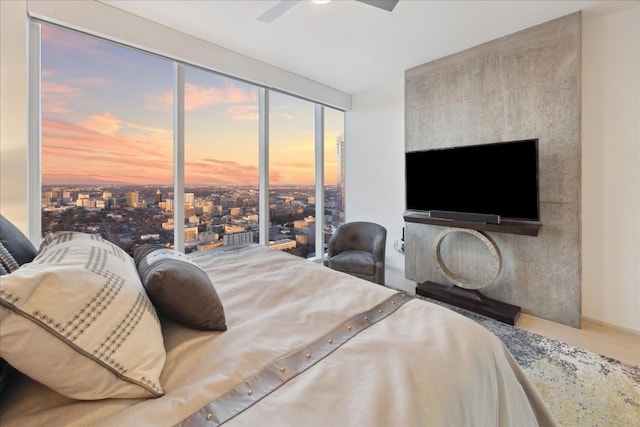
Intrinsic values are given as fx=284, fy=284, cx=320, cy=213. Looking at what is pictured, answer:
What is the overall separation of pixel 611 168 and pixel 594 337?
145cm

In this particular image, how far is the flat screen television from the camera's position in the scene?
256 cm

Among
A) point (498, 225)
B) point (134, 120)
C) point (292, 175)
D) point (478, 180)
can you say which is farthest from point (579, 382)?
point (134, 120)

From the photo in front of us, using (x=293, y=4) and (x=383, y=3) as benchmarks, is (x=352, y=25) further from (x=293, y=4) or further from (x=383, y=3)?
(x=293, y=4)

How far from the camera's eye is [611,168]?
246 centimetres

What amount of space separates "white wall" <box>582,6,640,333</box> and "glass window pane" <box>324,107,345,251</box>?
2.94 metres

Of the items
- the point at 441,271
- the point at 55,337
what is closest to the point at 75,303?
the point at 55,337

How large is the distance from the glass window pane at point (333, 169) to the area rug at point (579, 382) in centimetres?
283

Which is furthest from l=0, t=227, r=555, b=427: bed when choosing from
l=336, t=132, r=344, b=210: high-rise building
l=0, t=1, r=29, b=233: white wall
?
l=336, t=132, r=344, b=210: high-rise building

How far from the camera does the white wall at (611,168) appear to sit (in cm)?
237

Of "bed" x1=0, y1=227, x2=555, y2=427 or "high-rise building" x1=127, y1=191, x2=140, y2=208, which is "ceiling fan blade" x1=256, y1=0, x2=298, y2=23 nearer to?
"bed" x1=0, y1=227, x2=555, y2=427

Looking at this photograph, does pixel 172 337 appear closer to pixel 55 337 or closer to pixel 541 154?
pixel 55 337

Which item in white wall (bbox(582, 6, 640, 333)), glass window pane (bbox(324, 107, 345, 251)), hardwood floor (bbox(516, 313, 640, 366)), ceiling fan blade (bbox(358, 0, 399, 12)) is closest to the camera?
ceiling fan blade (bbox(358, 0, 399, 12))

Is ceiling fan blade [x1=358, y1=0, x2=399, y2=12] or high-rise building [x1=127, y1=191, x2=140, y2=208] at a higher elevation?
ceiling fan blade [x1=358, y1=0, x2=399, y2=12]

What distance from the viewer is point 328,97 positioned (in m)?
4.21
